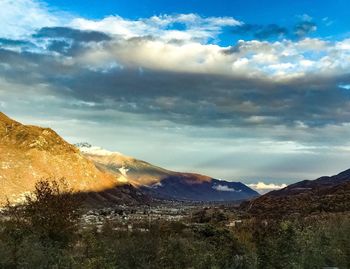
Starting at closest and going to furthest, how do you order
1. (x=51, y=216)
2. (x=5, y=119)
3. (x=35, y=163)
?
(x=51, y=216)
(x=35, y=163)
(x=5, y=119)

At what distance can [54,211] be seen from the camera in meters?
34.3

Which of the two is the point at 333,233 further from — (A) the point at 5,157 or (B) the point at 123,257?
(A) the point at 5,157

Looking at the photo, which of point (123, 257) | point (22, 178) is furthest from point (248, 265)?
point (22, 178)

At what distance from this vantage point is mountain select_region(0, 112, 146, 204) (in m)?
141

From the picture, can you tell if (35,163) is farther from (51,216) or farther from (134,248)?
(134,248)

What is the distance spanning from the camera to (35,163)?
15512cm

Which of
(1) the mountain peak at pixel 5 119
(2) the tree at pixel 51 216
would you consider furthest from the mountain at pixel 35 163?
(2) the tree at pixel 51 216

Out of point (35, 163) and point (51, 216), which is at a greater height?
point (35, 163)

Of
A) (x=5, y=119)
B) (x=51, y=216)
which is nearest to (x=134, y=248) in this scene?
(x=51, y=216)

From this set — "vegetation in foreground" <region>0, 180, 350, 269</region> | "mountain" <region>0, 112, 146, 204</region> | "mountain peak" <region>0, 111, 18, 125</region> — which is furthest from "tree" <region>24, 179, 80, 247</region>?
"mountain peak" <region>0, 111, 18, 125</region>

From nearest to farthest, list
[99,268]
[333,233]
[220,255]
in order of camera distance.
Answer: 1. [99,268]
2. [220,255]
3. [333,233]

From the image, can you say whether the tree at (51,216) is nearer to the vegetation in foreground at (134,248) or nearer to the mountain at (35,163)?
the vegetation in foreground at (134,248)

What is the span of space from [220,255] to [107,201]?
532ft

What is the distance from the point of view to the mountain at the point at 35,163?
462 ft
